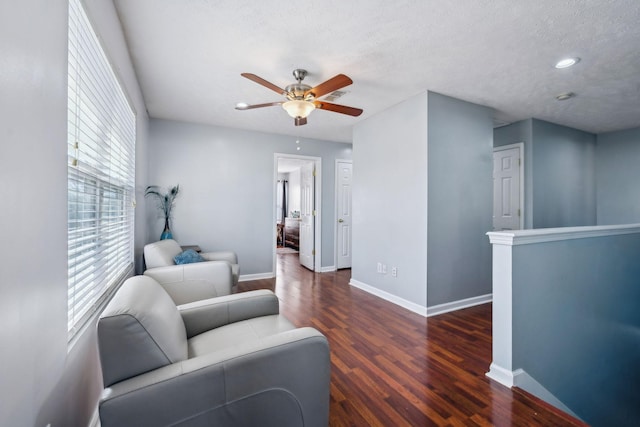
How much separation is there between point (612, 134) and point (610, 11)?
407cm

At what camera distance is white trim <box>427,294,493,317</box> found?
313cm

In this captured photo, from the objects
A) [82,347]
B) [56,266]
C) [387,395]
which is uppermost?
[56,266]

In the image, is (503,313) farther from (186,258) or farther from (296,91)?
(186,258)

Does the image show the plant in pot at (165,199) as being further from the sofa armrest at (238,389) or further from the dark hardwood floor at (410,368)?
the sofa armrest at (238,389)

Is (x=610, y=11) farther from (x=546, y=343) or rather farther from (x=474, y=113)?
(x=546, y=343)

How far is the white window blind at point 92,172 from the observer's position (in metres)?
1.25

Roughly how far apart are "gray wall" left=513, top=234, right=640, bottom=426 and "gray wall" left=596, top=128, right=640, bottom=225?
178cm

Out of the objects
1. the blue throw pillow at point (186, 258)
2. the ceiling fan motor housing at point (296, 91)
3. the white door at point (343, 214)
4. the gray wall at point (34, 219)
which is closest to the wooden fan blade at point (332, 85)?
the ceiling fan motor housing at point (296, 91)

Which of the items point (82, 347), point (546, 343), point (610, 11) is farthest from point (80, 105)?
point (546, 343)

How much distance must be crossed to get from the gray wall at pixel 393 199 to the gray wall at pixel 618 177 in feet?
13.0

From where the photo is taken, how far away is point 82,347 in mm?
1312

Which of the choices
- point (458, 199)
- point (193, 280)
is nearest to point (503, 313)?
point (458, 199)

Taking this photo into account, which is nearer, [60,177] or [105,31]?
[60,177]

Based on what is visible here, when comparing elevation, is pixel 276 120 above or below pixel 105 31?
above
